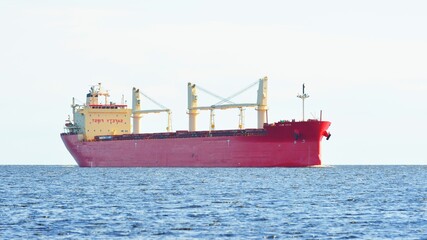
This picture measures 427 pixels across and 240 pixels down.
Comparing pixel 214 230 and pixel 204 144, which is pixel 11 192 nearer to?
pixel 214 230

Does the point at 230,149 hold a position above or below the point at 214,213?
above

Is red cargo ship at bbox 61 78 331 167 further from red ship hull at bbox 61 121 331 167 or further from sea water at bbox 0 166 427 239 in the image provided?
sea water at bbox 0 166 427 239

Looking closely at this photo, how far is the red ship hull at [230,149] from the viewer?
87.8m

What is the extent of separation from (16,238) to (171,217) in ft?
28.5

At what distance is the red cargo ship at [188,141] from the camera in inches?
3465

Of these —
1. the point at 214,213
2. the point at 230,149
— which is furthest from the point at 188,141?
the point at 214,213

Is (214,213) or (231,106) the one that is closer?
(214,213)

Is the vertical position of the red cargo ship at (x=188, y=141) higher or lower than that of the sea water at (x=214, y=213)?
higher

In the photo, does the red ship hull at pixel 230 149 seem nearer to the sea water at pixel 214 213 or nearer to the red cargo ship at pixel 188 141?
the red cargo ship at pixel 188 141

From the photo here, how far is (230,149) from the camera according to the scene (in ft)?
301

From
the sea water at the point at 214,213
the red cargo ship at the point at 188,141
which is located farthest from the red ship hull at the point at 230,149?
the sea water at the point at 214,213

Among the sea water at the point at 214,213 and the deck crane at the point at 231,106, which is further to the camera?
the deck crane at the point at 231,106

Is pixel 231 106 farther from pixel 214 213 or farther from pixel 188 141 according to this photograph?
pixel 214 213

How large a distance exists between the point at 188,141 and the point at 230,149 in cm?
692
